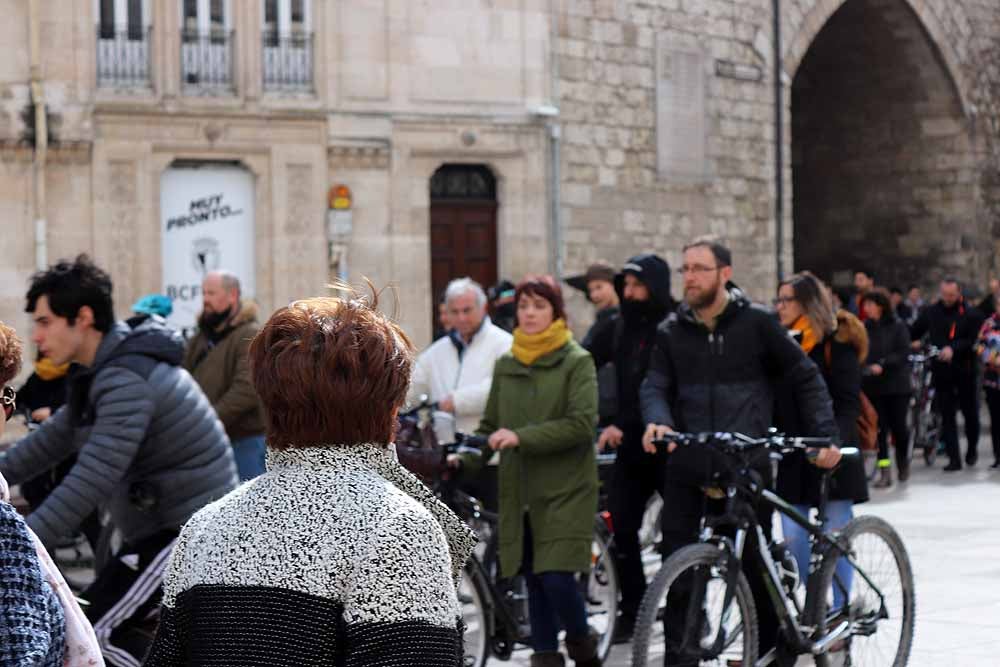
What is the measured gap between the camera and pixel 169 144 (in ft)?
58.9

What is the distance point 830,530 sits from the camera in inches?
296

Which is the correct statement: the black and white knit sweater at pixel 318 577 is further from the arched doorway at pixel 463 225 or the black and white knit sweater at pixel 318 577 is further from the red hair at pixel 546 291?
the arched doorway at pixel 463 225

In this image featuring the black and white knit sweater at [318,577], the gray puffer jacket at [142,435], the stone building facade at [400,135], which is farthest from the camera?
the stone building facade at [400,135]

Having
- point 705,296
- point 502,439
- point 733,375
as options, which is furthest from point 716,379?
point 502,439

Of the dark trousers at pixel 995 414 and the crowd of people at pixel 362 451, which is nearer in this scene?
the crowd of people at pixel 362 451

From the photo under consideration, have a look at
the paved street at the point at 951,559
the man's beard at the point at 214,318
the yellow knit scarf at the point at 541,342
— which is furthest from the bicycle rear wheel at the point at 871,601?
the man's beard at the point at 214,318

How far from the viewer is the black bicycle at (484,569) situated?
272 inches

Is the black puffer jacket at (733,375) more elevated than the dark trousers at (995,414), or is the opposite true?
the black puffer jacket at (733,375)

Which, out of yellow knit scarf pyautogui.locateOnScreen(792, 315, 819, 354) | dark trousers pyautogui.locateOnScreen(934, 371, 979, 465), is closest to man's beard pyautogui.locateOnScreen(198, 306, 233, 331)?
yellow knit scarf pyautogui.locateOnScreen(792, 315, 819, 354)

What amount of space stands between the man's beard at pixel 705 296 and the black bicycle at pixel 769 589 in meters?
0.56

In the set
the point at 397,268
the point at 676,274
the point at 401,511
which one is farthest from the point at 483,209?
the point at 401,511

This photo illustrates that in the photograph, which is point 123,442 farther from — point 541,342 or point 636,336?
point 636,336

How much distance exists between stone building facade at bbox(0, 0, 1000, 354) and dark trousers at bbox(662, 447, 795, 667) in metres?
11.9

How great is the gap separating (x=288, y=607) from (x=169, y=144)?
15833mm
